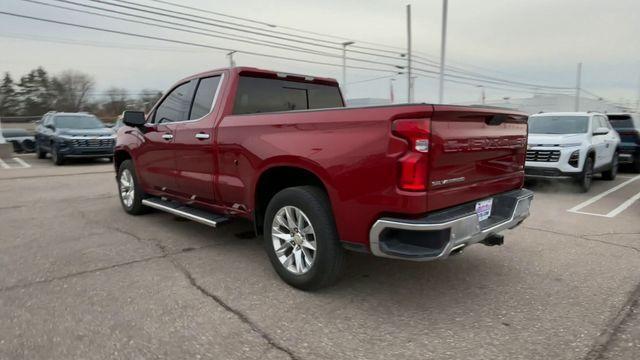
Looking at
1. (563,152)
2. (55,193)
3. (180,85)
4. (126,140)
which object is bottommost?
(55,193)

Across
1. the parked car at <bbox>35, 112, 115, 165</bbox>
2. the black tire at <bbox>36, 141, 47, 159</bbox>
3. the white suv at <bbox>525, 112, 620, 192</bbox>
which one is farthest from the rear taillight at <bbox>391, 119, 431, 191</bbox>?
the black tire at <bbox>36, 141, 47, 159</bbox>

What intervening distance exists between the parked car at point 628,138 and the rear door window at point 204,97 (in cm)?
1224

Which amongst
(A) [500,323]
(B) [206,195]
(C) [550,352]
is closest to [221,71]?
(B) [206,195]

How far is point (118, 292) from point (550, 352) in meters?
3.21

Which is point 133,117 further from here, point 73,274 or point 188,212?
point 73,274

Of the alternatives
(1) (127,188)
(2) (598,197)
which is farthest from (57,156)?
(2) (598,197)

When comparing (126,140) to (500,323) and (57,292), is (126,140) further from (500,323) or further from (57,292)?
(500,323)

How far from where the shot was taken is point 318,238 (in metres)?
3.38

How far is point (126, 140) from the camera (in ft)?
20.5

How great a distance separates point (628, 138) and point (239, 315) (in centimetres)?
1312

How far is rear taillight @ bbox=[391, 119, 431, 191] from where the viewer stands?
288cm

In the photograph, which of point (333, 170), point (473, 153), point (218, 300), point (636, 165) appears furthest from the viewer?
point (636, 165)

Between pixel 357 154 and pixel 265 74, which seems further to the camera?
pixel 265 74

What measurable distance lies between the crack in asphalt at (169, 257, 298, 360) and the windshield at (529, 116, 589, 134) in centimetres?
852
